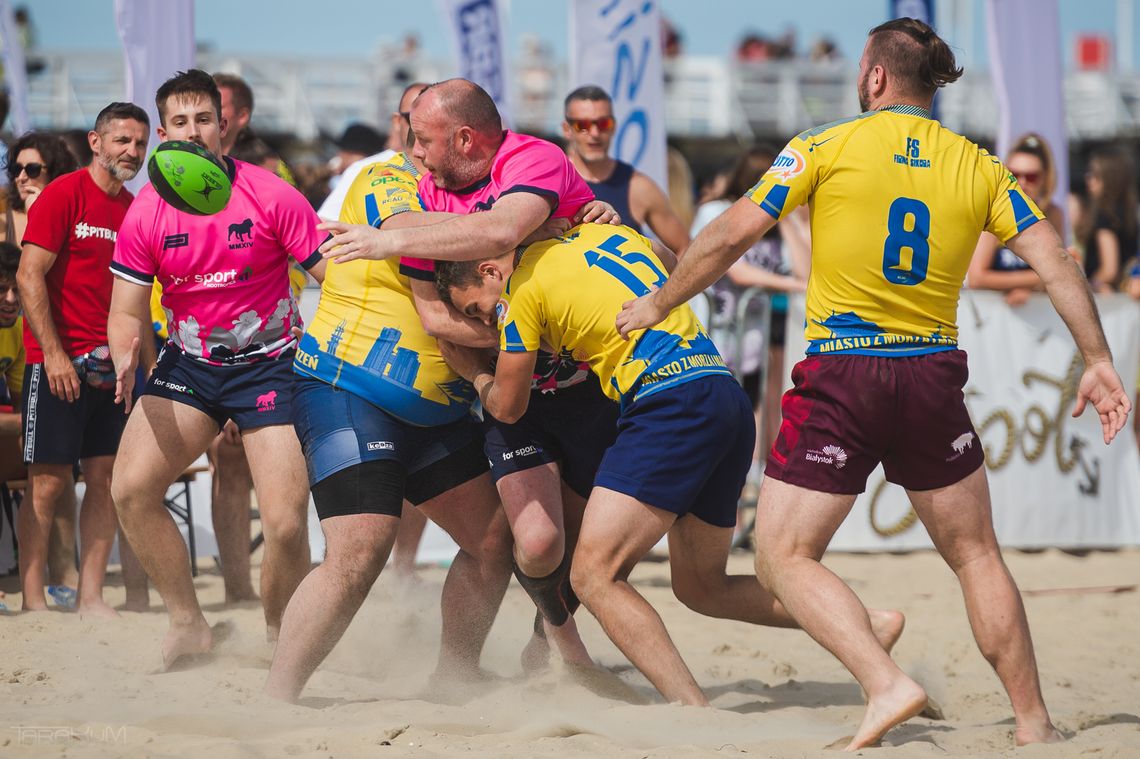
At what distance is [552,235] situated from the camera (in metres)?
4.30

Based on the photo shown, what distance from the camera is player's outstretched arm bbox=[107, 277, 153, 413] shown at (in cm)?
485

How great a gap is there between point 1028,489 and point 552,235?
15.8 ft

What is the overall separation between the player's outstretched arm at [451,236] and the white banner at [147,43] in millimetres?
3393

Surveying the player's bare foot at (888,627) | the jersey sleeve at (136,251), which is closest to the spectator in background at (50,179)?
the jersey sleeve at (136,251)

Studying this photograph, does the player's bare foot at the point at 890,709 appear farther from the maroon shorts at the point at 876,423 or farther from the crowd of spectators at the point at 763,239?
the crowd of spectators at the point at 763,239

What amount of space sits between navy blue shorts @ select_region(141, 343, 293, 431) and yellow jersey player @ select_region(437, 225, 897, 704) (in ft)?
3.19

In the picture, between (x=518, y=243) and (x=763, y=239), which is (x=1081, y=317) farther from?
(x=763, y=239)

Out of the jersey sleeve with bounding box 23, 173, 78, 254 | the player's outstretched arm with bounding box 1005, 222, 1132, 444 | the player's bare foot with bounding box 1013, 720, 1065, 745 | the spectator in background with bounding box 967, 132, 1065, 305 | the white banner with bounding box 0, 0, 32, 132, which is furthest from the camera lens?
the white banner with bounding box 0, 0, 32, 132

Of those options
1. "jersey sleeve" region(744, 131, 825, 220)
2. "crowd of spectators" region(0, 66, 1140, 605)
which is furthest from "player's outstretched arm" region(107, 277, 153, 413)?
"jersey sleeve" region(744, 131, 825, 220)

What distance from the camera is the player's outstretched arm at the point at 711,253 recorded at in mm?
3834

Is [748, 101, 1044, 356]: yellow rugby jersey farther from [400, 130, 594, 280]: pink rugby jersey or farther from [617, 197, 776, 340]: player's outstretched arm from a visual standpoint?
[400, 130, 594, 280]: pink rugby jersey

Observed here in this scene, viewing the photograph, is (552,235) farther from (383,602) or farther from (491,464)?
(383,602)

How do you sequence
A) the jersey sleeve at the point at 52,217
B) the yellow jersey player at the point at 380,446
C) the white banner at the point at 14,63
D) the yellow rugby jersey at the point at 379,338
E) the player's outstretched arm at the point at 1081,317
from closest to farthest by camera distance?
the player's outstretched arm at the point at 1081,317
the yellow jersey player at the point at 380,446
the yellow rugby jersey at the point at 379,338
the jersey sleeve at the point at 52,217
the white banner at the point at 14,63

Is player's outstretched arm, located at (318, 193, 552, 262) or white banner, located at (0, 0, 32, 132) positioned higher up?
white banner, located at (0, 0, 32, 132)
